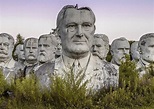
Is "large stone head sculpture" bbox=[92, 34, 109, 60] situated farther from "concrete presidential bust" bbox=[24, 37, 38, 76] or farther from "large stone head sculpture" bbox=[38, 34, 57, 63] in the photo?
"concrete presidential bust" bbox=[24, 37, 38, 76]

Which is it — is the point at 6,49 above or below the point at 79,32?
below

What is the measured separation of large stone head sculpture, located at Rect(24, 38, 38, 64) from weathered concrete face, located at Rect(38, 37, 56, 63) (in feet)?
4.51

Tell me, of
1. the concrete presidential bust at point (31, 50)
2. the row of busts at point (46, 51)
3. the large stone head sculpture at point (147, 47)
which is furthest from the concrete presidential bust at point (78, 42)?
the concrete presidential bust at point (31, 50)

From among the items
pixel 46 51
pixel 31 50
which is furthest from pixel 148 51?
pixel 31 50

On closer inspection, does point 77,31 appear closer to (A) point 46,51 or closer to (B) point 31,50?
(A) point 46,51

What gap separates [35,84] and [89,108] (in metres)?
1.13

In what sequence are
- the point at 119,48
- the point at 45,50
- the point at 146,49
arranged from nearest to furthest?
the point at 146,49
the point at 45,50
the point at 119,48

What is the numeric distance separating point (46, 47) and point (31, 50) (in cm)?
172

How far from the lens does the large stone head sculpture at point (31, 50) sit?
46.7ft

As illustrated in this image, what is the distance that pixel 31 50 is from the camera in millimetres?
14352

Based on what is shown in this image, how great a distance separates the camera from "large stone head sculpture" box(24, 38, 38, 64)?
14242mm

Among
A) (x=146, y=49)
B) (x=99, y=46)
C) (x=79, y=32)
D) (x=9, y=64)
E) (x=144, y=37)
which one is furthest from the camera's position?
(x=9, y=64)

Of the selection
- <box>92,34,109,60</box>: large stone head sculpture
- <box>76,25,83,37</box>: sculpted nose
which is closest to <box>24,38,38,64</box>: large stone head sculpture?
<box>92,34,109,60</box>: large stone head sculpture


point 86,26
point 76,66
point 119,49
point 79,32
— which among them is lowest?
point 119,49
